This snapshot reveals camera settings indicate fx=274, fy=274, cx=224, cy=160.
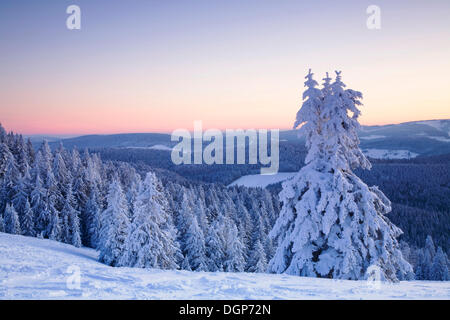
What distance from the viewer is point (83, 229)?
4206 centimetres

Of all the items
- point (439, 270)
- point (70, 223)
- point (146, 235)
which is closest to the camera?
Answer: point (146, 235)

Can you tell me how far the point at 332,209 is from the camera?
429 inches

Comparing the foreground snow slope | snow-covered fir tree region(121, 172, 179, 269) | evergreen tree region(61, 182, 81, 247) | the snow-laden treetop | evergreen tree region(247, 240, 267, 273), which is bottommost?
evergreen tree region(247, 240, 267, 273)

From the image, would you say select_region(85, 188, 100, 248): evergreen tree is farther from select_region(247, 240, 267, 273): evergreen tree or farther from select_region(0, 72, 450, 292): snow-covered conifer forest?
select_region(247, 240, 267, 273): evergreen tree

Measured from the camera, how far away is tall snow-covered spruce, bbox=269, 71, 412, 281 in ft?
35.5

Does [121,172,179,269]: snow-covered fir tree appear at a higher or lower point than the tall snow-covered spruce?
lower

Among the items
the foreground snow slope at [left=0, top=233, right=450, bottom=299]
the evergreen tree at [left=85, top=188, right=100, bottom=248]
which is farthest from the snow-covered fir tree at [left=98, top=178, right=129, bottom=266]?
the foreground snow slope at [left=0, top=233, right=450, bottom=299]

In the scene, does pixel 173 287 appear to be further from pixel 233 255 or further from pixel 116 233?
pixel 233 255

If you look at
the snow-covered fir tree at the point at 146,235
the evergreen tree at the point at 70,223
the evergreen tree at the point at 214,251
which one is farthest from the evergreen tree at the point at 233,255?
the evergreen tree at the point at 70,223

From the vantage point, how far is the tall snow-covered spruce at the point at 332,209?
10.8 m

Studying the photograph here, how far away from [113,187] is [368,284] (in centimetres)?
2624

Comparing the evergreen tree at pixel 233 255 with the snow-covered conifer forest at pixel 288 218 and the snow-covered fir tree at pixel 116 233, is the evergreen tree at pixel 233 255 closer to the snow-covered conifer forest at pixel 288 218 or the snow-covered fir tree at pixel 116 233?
the snow-covered conifer forest at pixel 288 218

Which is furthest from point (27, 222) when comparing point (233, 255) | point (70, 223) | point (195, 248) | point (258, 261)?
point (258, 261)
